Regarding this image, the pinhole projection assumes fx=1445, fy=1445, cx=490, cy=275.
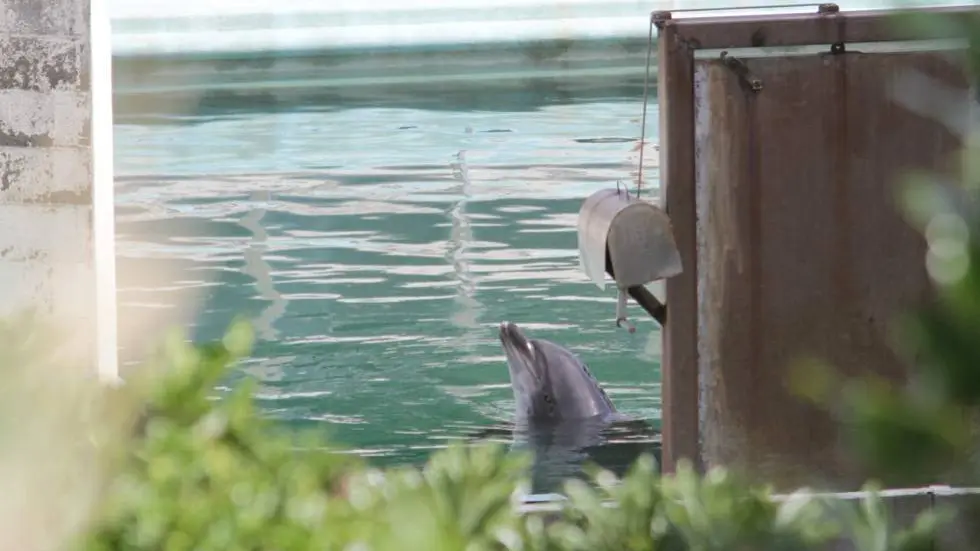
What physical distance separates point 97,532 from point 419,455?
917 centimetres

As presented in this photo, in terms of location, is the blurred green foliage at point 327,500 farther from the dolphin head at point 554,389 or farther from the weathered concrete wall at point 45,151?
the dolphin head at point 554,389

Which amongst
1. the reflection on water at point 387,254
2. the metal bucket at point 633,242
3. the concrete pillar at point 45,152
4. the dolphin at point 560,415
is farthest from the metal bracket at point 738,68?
the reflection on water at point 387,254

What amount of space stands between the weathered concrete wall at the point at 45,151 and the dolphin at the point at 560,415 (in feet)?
16.8

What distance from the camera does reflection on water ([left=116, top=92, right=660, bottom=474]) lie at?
43.1 feet

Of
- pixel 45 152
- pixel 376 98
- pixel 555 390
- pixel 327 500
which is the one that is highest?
pixel 376 98

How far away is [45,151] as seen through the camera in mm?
4086

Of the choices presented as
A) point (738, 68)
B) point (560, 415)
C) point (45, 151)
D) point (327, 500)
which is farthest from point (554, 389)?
point (327, 500)

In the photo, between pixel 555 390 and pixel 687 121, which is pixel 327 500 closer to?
pixel 687 121

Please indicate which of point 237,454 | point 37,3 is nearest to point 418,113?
point 37,3

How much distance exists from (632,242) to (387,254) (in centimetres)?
1462

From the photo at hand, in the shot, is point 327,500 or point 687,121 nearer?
point 327,500

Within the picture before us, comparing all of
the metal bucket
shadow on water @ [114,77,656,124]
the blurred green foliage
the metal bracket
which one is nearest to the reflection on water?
shadow on water @ [114,77,656,124]

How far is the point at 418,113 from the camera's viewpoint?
32938 millimetres

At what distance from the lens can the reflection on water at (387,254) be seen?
1312 centimetres
